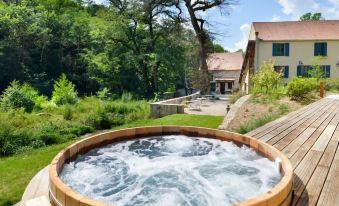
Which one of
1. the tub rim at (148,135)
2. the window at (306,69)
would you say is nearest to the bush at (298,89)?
the tub rim at (148,135)

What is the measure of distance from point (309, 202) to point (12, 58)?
908 inches

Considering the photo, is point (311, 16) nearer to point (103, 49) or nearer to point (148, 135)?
point (103, 49)

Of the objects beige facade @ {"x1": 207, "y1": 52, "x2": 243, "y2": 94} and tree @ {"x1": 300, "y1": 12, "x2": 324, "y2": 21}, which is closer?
beige facade @ {"x1": 207, "y1": 52, "x2": 243, "y2": 94}

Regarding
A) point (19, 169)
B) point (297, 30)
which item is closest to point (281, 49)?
point (297, 30)

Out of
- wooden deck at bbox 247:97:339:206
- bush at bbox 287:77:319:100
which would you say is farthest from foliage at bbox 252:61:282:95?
wooden deck at bbox 247:97:339:206

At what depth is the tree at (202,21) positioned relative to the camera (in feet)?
68.3

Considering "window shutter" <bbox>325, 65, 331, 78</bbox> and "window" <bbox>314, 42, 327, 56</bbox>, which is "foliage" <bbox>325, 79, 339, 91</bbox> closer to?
"window shutter" <bbox>325, 65, 331, 78</bbox>

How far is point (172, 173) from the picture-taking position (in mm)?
4402

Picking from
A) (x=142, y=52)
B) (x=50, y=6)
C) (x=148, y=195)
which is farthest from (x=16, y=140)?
(x=50, y=6)

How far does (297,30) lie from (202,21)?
8525 millimetres

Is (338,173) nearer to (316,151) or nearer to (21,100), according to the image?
(316,151)

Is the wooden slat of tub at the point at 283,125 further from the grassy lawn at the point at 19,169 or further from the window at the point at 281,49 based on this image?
the window at the point at 281,49

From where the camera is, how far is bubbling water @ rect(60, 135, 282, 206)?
3553mm

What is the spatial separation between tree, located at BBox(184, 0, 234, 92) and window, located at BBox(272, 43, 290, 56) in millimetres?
5272
